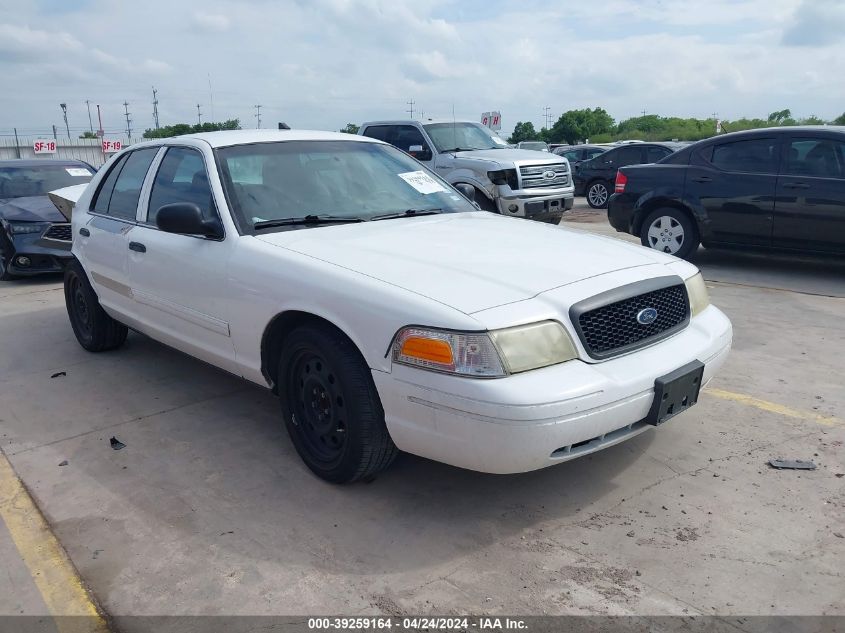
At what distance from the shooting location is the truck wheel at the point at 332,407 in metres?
3.14

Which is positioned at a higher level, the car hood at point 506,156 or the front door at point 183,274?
the car hood at point 506,156

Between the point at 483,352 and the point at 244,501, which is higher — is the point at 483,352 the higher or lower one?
the higher one

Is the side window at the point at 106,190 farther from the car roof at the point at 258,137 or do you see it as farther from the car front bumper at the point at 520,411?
the car front bumper at the point at 520,411

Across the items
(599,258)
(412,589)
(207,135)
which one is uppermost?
(207,135)

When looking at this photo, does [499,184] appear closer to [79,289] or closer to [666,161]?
[666,161]

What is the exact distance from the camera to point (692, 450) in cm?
373

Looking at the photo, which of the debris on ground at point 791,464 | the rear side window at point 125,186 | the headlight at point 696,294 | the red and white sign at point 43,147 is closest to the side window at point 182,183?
the rear side window at point 125,186

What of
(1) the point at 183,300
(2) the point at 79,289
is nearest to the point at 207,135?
(1) the point at 183,300

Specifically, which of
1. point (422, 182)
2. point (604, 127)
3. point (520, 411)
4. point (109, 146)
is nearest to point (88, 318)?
point (422, 182)

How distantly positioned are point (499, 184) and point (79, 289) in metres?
6.65

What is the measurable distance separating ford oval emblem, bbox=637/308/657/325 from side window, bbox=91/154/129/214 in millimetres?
3891

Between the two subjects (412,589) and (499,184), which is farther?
(499,184)

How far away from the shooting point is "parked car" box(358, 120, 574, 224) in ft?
35.7

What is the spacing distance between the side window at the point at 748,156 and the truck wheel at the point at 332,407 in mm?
6232
